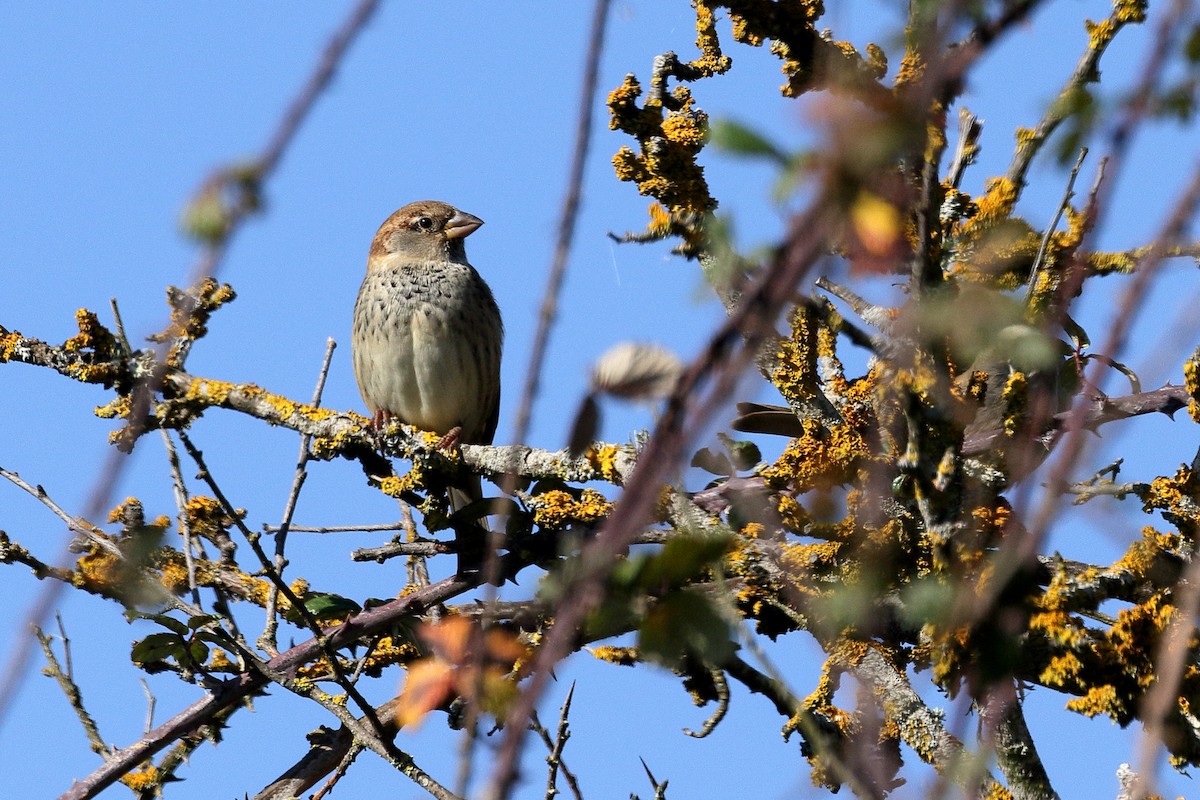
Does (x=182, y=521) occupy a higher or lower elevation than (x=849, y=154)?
higher

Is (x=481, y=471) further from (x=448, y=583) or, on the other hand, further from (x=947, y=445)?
(x=947, y=445)

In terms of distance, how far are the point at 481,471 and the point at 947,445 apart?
1.68 m

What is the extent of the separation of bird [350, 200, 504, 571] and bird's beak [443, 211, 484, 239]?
159mm

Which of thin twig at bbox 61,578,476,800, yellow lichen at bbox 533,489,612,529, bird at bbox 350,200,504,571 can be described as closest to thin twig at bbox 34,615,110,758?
thin twig at bbox 61,578,476,800

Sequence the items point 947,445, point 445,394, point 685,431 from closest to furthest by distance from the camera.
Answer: point 685,431, point 947,445, point 445,394

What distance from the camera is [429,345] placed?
6113 mm

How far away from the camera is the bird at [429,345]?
610 centimetres

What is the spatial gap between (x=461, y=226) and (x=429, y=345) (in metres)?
0.89

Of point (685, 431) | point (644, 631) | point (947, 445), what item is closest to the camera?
point (685, 431)

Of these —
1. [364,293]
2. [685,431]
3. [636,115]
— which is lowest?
[685,431]

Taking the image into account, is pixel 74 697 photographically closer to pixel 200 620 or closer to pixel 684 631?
pixel 200 620

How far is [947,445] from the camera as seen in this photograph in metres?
2.63

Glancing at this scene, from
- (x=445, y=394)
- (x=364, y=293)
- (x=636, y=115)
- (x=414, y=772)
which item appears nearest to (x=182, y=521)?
(x=414, y=772)

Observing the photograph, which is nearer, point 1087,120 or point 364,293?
point 1087,120
